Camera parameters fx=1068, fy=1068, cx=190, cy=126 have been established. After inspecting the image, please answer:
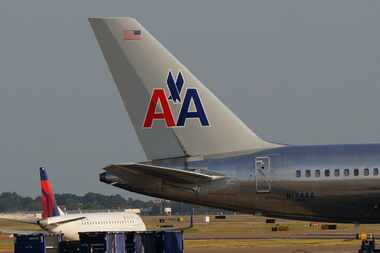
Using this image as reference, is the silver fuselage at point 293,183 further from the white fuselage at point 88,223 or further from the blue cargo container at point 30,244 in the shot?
the white fuselage at point 88,223

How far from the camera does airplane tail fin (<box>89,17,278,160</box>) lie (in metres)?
46.2

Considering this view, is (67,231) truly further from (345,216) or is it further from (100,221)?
(345,216)

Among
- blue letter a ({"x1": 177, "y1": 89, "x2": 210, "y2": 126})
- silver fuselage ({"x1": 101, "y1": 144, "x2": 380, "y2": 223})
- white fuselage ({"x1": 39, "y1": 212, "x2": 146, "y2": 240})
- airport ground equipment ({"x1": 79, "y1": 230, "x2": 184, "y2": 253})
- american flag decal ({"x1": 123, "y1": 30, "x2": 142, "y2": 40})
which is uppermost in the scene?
american flag decal ({"x1": 123, "y1": 30, "x2": 142, "y2": 40})

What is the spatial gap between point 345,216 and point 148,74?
34.4ft

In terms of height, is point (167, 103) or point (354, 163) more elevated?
point (167, 103)

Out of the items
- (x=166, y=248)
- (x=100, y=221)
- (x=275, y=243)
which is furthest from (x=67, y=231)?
(x=166, y=248)

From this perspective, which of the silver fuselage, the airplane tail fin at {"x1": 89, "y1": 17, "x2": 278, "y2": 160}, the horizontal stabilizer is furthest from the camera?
the airplane tail fin at {"x1": 89, "y1": 17, "x2": 278, "y2": 160}

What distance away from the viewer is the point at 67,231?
89.4 m

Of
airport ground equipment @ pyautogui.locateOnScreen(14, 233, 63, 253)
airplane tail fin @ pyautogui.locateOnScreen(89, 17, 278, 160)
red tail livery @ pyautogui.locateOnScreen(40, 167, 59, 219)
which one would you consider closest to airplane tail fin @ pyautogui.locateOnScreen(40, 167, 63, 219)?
red tail livery @ pyautogui.locateOnScreen(40, 167, 59, 219)

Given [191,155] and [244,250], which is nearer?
[191,155]

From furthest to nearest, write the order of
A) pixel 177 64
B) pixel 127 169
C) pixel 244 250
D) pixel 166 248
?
pixel 244 250 → pixel 166 248 → pixel 177 64 → pixel 127 169

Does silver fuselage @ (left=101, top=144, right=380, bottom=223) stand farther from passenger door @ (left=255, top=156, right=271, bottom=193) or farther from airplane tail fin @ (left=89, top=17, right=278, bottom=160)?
airplane tail fin @ (left=89, top=17, right=278, bottom=160)

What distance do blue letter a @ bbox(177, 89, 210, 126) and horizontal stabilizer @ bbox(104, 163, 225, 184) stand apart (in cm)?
232

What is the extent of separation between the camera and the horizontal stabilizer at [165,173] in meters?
43.8
